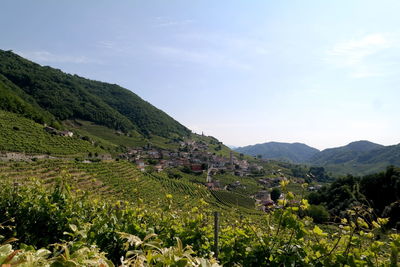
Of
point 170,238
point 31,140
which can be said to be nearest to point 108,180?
point 31,140

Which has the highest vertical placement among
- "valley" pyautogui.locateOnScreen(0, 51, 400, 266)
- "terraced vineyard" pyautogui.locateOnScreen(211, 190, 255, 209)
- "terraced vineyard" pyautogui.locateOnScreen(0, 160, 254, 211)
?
"valley" pyautogui.locateOnScreen(0, 51, 400, 266)

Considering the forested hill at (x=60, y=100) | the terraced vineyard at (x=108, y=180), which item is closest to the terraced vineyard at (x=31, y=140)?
the terraced vineyard at (x=108, y=180)

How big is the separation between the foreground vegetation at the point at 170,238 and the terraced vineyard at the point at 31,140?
52.8 meters

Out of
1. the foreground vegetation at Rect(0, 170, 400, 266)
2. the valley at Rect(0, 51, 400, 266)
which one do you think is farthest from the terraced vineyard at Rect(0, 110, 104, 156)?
the foreground vegetation at Rect(0, 170, 400, 266)

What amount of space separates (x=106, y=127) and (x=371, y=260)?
145 metres

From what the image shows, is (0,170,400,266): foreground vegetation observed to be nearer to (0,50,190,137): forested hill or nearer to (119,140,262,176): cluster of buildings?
(119,140,262,176): cluster of buildings

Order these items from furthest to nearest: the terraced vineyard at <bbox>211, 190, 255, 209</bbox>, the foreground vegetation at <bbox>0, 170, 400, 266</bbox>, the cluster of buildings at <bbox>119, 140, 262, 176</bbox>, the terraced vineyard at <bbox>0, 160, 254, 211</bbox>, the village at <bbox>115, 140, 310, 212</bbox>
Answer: the cluster of buildings at <bbox>119, 140, 262, 176</bbox>
the village at <bbox>115, 140, 310, 212</bbox>
the terraced vineyard at <bbox>211, 190, 255, 209</bbox>
the terraced vineyard at <bbox>0, 160, 254, 211</bbox>
the foreground vegetation at <bbox>0, 170, 400, 266</bbox>

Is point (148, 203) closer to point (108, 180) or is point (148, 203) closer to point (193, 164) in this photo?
point (108, 180)

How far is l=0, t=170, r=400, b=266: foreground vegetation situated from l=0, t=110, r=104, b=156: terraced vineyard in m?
52.8

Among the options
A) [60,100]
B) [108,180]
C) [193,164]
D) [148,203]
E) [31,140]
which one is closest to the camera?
[148,203]

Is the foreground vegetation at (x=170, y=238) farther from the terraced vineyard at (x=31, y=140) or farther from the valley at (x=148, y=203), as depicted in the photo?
the terraced vineyard at (x=31, y=140)

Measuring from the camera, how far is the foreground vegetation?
1.19 metres

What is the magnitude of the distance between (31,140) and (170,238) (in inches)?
2480

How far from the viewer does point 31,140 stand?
53.2 meters
